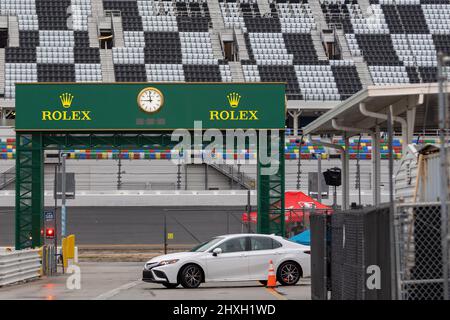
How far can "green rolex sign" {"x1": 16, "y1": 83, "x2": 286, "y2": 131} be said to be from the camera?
34406mm

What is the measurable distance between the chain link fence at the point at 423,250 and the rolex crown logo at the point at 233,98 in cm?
2103

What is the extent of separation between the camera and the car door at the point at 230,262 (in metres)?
24.3

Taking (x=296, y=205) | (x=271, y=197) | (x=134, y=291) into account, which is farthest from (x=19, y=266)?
(x=296, y=205)

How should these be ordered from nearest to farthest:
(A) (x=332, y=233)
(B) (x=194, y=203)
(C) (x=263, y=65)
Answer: (A) (x=332, y=233)
(B) (x=194, y=203)
(C) (x=263, y=65)

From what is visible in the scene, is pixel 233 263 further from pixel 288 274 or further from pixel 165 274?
pixel 165 274

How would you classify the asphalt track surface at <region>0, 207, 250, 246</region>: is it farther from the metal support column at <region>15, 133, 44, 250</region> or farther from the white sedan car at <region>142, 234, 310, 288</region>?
the white sedan car at <region>142, 234, 310, 288</region>

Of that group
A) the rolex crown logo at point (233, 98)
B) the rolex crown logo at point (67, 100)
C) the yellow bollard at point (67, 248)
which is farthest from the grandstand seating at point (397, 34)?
the yellow bollard at point (67, 248)

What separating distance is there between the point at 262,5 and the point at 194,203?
78.6 feet

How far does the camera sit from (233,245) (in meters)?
24.7

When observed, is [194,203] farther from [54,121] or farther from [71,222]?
[54,121]

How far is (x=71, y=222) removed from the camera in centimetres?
5116

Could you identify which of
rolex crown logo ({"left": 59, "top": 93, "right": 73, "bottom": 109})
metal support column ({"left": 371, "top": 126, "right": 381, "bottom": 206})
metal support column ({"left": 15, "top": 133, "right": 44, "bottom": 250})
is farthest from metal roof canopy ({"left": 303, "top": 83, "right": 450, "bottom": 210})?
metal support column ({"left": 15, "top": 133, "right": 44, "bottom": 250})
